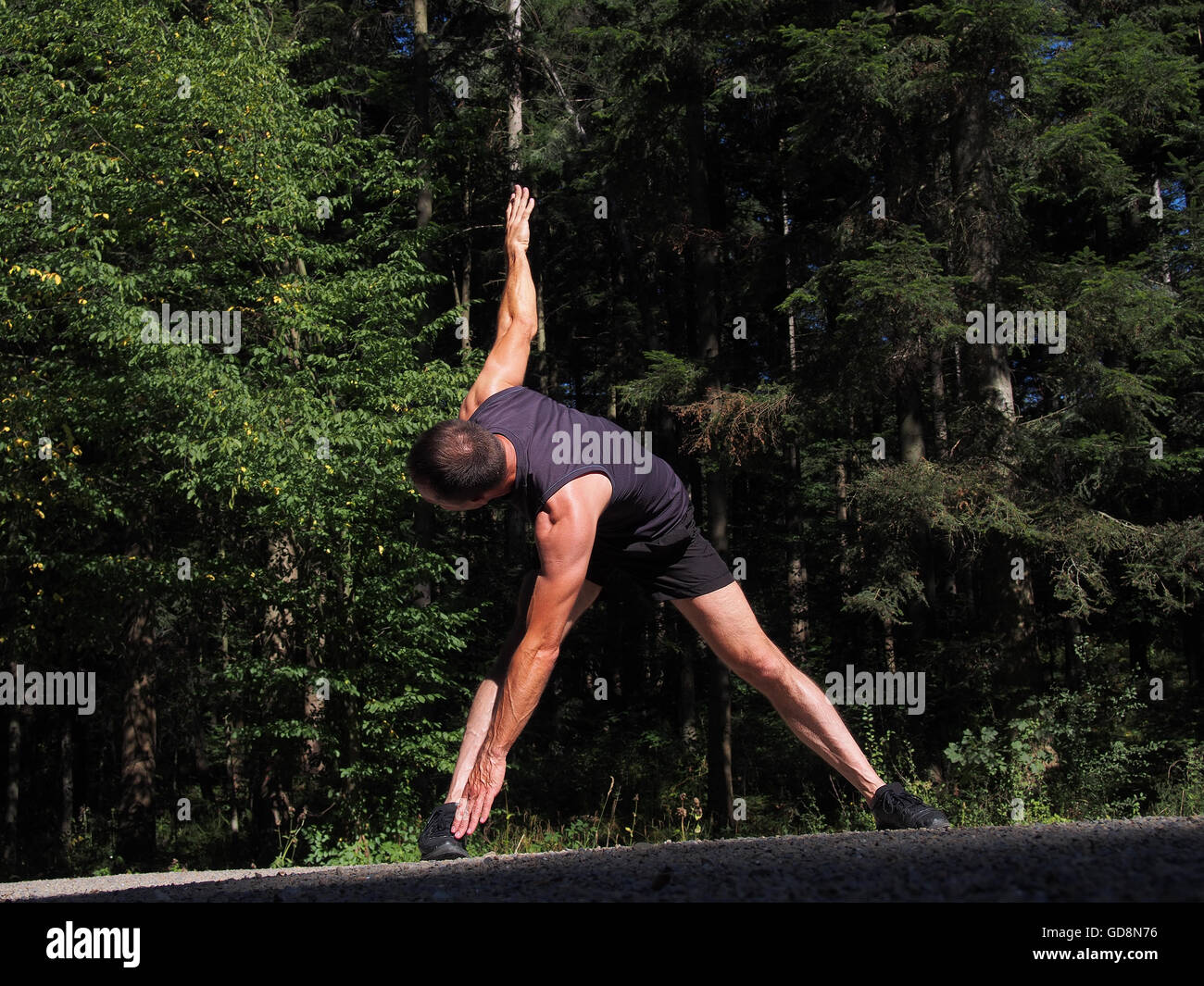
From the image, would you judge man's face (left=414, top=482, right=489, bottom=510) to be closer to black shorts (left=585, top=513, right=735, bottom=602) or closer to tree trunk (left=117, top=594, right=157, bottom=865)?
black shorts (left=585, top=513, right=735, bottom=602)

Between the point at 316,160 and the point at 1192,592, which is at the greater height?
the point at 316,160

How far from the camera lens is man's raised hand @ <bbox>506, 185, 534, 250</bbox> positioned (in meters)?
4.53

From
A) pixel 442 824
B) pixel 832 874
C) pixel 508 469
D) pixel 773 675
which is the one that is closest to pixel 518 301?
Result: pixel 508 469

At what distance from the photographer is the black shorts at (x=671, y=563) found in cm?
403

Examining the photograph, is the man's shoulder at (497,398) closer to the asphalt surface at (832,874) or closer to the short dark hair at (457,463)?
the short dark hair at (457,463)

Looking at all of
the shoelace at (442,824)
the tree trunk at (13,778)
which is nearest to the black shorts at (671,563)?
the shoelace at (442,824)

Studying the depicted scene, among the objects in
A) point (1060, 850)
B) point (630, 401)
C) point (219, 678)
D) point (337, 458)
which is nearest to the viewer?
point (1060, 850)

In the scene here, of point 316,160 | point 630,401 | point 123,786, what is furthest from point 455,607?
point 123,786

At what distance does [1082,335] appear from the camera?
12203 millimetres

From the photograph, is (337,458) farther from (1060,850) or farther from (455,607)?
(1060,850)

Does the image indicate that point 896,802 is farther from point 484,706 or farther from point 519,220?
point 519,220

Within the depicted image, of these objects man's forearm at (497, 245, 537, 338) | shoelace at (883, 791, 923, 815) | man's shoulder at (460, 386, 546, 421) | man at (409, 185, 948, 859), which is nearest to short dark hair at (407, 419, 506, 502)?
man at (409, 185, 948, 859)

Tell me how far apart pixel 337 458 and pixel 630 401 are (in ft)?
17.2

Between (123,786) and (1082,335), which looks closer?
(1082,335)
